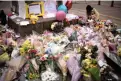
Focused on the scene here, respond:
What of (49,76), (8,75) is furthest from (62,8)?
(8,75)

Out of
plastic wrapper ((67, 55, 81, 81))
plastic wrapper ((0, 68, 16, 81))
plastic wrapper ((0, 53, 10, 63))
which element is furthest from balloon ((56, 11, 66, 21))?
plastic wrapper ((0, 68, 16, 81))

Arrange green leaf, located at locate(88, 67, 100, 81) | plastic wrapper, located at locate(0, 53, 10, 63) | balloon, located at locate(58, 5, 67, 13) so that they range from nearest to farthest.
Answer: green leaf, located at locate(88, 67, 100, 81) → plastic wrapper, located at locate(0, 53, 10, 63) → balloon, located at locate(58, 5, 67, 13)

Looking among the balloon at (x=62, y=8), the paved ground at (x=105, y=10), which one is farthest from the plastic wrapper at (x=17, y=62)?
the paved ground at (x=105, y=10)

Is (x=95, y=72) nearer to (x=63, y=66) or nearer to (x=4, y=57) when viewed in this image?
(x=63, y=66)

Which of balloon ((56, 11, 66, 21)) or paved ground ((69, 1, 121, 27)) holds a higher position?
balloon ((56, 11, 66, 21))

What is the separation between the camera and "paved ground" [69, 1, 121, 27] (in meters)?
4.68

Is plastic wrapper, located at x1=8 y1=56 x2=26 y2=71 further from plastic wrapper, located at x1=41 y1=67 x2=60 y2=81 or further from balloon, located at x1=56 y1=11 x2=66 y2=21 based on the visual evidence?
balloon, located at x1=56 y1=11 x2=66 y2=21

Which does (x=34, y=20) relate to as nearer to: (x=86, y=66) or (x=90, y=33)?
(x=90, y=33)

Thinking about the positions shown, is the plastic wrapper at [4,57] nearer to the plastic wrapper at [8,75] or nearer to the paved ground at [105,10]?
the plastic wrapper at [8,75]

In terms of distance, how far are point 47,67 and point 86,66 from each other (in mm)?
510

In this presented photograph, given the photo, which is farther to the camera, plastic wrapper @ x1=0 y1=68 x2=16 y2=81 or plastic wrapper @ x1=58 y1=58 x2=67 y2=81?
plastic wrapper @ x1=58 y1=58 x2=67 y2=81

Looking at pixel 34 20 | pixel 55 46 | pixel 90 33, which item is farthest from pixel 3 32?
pixel 90 33

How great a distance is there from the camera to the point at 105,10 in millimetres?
5449

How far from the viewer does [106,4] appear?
6238 millimetres
